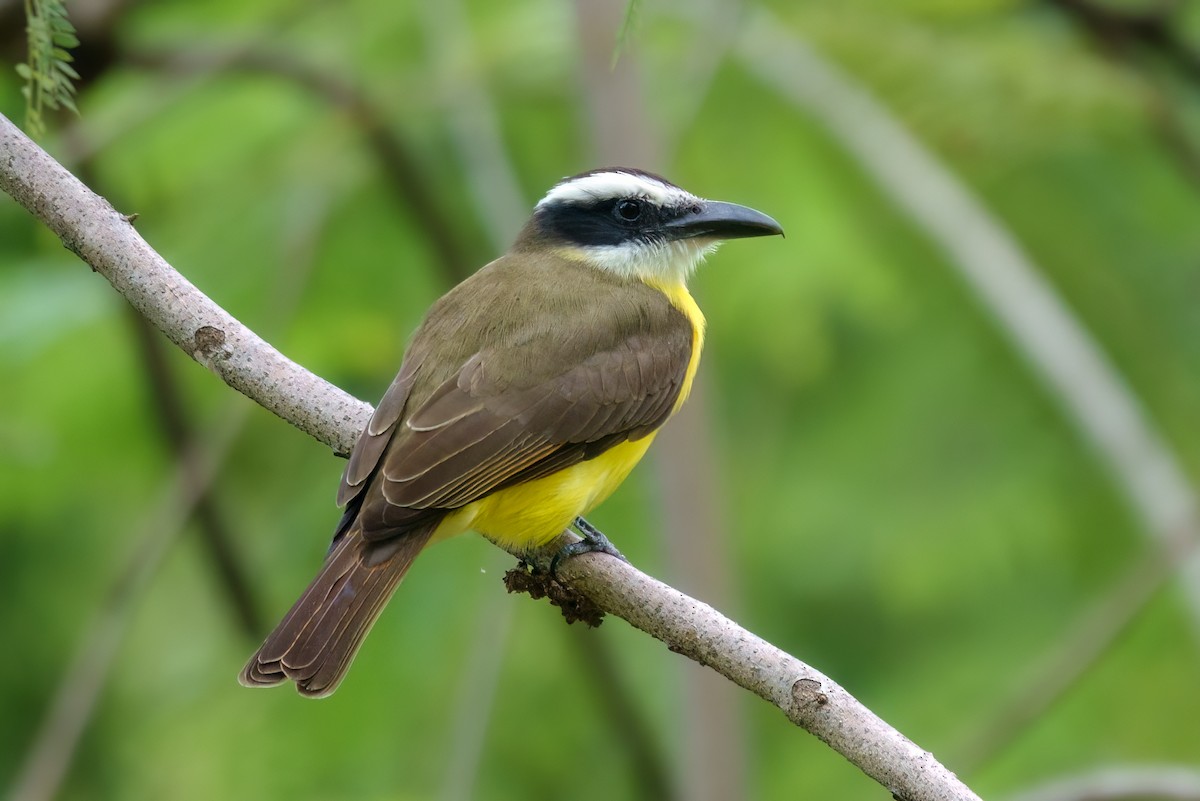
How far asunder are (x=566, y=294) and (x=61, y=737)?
6.66 ft

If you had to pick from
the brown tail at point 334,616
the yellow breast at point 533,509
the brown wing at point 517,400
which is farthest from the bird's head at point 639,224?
the brown tail at point 334,616

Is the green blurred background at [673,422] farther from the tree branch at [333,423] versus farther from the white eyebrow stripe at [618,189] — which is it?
the tree branch at [333,423]

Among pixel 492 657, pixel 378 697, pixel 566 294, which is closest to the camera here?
pixel 566 294

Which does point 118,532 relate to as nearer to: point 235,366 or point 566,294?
point 566,294

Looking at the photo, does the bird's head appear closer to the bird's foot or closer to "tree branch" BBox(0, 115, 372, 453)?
the bird's foot

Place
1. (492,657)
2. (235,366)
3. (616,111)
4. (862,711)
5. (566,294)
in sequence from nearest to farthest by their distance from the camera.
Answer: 1. (862,711)
2. (235,366)
3. (566,294)
4. (492,657)
5. (616,111)

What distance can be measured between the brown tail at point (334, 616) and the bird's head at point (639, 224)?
1294 millimetres

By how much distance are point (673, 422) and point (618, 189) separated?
78 cm

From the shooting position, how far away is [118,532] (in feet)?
21.4

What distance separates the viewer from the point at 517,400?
427 cm

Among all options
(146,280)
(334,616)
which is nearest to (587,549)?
(334,616)

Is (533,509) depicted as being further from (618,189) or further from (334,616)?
(618,189)

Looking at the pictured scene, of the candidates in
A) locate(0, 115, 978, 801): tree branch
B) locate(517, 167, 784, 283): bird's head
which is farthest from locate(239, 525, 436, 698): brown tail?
locate(517, 167, 784, 283): bird's head

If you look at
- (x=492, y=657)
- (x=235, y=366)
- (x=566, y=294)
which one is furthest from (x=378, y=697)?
(x=235, y=366)
